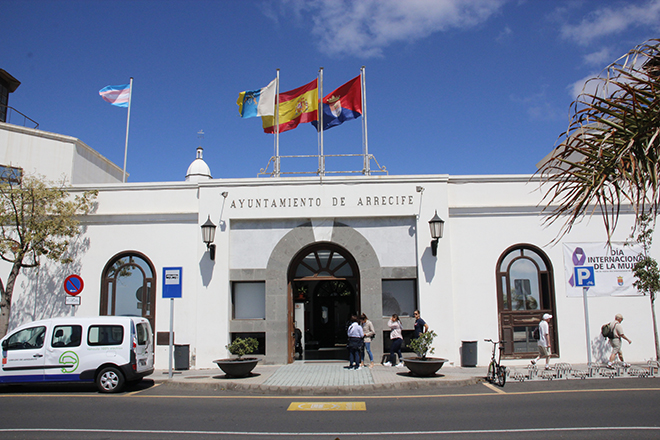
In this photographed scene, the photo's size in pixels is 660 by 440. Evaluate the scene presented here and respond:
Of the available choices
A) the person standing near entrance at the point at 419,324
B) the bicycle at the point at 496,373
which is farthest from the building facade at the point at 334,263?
the bicycle at the point at 496,373

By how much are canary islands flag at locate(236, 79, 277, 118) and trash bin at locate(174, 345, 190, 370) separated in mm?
8305

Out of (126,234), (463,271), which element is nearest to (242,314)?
(126,234)

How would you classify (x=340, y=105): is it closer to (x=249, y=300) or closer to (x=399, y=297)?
(x=399, y=297)

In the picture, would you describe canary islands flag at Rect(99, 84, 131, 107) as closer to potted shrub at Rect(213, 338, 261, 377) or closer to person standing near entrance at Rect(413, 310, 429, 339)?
potted shrub at Rect(213, 338, 261, 377)

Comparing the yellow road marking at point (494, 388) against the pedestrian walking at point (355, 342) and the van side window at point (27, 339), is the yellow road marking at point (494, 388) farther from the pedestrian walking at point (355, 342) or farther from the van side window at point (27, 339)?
the van side window at point (27, 339)

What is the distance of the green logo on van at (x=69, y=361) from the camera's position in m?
11.2

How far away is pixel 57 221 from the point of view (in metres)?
14.7

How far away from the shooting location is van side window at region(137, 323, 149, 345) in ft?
38.7

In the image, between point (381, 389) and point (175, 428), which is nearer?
point (175, 428)

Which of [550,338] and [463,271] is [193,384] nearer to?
[463,271]

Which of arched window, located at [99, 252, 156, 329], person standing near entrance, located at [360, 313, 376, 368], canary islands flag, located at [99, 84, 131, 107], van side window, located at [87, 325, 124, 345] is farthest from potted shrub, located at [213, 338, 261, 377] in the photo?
canary islands flag, located at [99, 84, 131, 107]

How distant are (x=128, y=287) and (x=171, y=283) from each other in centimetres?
298

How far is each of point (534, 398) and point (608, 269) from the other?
704 centimetres

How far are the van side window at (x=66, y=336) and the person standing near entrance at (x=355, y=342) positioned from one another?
6761 millimetres
